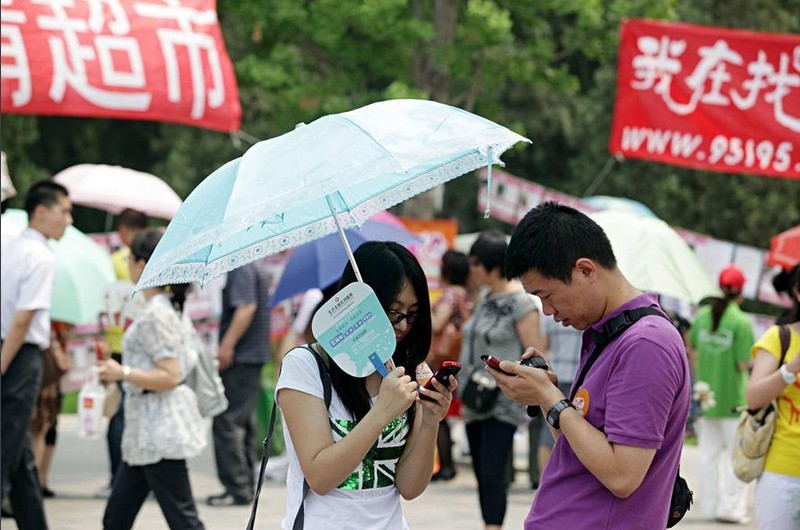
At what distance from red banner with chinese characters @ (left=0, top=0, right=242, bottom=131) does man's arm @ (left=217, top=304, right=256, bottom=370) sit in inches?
57.2

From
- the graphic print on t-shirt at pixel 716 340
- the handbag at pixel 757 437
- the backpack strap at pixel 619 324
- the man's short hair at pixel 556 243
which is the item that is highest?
the man's short hair at pixel 556 243

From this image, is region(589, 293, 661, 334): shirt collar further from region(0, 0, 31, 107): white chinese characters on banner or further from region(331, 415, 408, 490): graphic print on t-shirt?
region(0, 0, 31, 107): white chinese characters on banner

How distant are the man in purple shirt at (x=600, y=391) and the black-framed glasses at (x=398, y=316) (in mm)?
420

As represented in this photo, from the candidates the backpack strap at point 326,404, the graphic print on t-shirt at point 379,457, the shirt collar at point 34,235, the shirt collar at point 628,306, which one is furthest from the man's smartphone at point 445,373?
the shirt collar at point 34,235

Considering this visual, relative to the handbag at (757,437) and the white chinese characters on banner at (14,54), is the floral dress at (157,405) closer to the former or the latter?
the white chinese characters on banner at (14,54)

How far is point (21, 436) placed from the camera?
23.4ft

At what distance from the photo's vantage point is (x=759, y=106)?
11477 mm

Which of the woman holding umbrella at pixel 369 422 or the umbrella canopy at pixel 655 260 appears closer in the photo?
the woman holding umbrella at pixel 369 422

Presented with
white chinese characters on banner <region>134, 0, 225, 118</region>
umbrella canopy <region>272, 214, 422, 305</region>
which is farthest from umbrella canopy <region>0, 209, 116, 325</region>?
white chinese characters on banner <region>134, 0, 225, 118</region>

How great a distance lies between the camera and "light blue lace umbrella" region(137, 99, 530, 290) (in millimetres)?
3572

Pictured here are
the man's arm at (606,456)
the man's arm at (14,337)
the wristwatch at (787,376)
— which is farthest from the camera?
the man's arm at (14,337)

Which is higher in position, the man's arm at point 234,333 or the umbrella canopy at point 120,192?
the umbrella canopy at point 120,192

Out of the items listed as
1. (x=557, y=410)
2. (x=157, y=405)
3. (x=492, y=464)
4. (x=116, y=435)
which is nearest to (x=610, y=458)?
(x=557, y=410)

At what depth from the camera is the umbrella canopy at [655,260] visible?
8.40m
